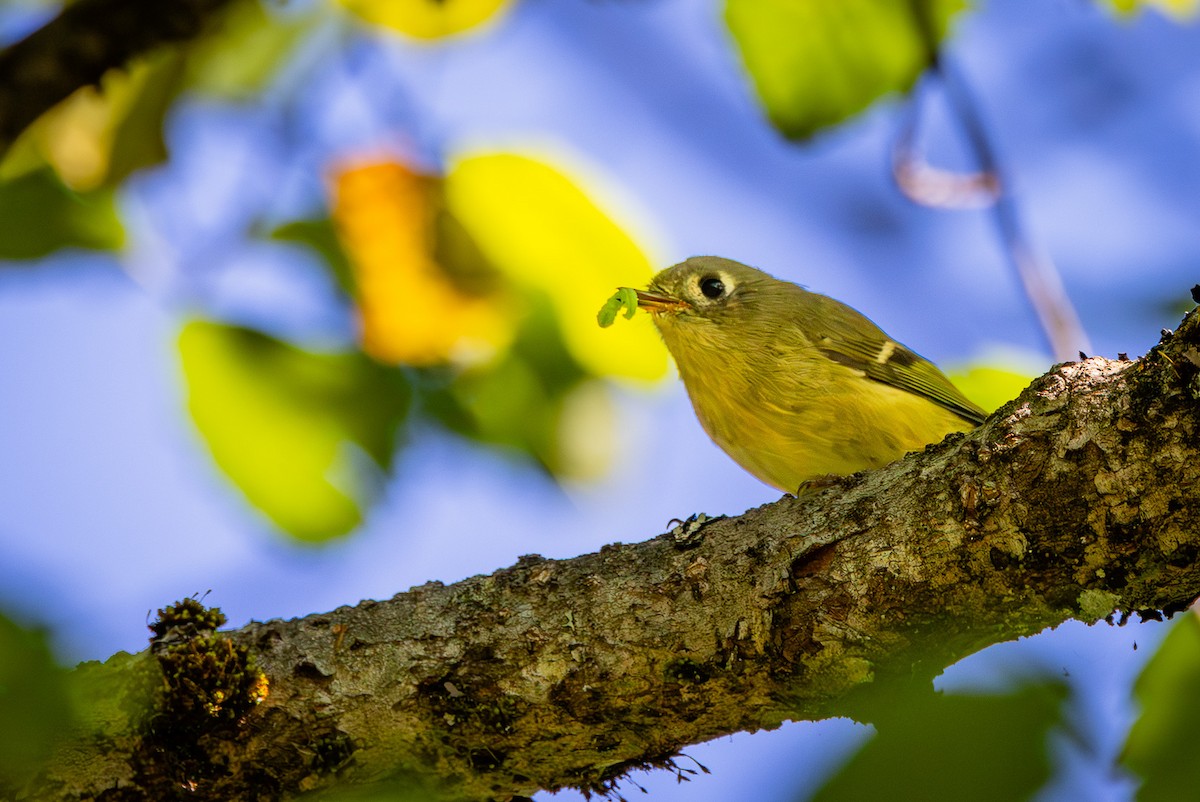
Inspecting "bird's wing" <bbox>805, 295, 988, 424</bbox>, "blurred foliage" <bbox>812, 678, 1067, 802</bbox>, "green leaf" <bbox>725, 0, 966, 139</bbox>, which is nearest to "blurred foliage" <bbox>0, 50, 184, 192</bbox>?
"green leaf" <bbox>725, 0, 966, 139</bbox>

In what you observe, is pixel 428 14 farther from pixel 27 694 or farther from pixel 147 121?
pixel 27 694

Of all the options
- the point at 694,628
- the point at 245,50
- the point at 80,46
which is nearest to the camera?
the point at 694,628

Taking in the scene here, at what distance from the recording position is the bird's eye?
4.39m

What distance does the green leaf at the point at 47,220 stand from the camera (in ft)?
7.59

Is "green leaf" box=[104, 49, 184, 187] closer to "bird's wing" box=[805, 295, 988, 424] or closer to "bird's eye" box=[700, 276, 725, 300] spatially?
"bird's eye" box=[700, 276, 725, 300]

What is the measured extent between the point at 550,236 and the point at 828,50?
2.85 feet

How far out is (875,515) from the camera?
2.34m

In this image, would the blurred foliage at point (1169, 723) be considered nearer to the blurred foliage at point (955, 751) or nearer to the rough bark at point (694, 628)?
the blurred foliage at point (955, 751)

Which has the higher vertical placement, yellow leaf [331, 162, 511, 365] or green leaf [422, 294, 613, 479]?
yellow leaf [331, 162, 511, 365]

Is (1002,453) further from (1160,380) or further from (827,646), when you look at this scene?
(827,646)

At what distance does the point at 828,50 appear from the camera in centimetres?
229

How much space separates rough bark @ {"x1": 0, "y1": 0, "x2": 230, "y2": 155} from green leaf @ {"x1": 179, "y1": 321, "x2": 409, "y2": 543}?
31.1 inches

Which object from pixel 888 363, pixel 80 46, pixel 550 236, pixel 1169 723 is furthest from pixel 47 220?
pixel 888 363

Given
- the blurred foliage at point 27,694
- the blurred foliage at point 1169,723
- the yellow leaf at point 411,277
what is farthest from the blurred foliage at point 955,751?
the yellow leaf at point 411,277
